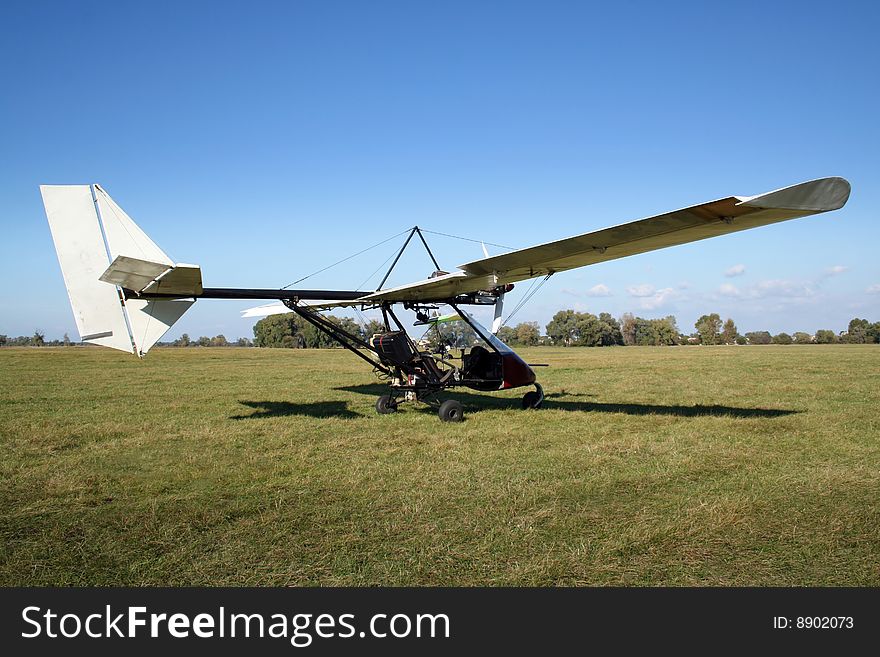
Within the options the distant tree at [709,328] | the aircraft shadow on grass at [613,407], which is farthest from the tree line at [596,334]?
the aircraft shadow on grass at [613,407]

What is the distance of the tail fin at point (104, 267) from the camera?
9.27 metres

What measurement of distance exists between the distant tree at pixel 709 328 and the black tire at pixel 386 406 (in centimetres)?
12214

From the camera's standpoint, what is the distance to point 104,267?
970 centimetres

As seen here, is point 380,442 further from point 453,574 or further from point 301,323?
→ point 301,323

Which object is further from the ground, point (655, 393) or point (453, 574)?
point (453, 574)

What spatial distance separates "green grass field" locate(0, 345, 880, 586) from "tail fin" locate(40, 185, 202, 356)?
183 centimetres

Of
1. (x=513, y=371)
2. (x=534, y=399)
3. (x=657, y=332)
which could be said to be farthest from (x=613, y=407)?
(x=657, y=332)

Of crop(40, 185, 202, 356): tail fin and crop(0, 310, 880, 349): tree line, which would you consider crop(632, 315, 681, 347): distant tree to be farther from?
crop(40, 185, 202, 356): tail fin

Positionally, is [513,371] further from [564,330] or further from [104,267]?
[564,330]

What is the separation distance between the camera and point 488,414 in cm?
1195

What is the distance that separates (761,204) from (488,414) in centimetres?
673

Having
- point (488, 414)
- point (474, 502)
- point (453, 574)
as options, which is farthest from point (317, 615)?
point (488, 414)

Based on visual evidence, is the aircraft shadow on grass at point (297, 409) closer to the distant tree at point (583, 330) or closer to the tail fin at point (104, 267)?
the tail fin at point (104, 267)

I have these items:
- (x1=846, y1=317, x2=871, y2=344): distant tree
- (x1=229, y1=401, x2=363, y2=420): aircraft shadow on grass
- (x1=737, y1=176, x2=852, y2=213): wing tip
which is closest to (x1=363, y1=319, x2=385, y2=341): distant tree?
(x1=229, y1=401, x2=363, y2=420): aircraft shadow on grass
